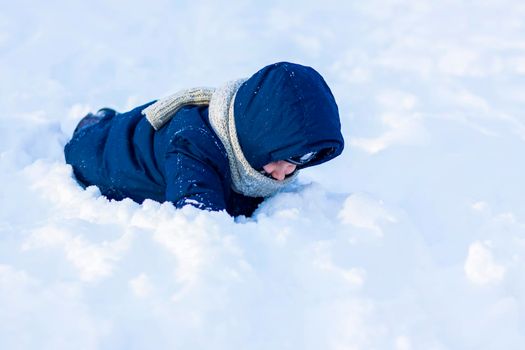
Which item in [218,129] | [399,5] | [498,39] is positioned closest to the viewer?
[218,129]

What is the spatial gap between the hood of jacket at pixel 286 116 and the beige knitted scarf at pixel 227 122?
4 centimetres

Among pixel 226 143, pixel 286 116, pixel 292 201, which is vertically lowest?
pixel 292 201

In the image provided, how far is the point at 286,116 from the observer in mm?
1838

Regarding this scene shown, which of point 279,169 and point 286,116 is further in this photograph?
point 279,169

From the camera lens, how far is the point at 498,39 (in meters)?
3.83

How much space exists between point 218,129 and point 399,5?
108 inches

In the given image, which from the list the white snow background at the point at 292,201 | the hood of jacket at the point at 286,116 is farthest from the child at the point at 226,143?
the white snow background at the point at 292,201

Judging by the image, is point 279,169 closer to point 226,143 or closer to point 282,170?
point 282,170

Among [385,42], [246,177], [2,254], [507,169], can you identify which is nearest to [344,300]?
[246,177]

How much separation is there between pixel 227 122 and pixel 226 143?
7 centimetres

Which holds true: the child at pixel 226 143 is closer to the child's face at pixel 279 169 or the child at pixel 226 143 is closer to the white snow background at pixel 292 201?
the child's face at pixel 279 169

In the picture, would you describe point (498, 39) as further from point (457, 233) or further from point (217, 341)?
point (217, 341)

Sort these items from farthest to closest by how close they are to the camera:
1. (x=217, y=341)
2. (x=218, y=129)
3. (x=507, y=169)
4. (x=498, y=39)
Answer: (x=498, y=39), (x=507, y=169), (x=218, y=129), (x=217, y=341)

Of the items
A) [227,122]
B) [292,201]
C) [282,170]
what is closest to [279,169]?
[282,170]
